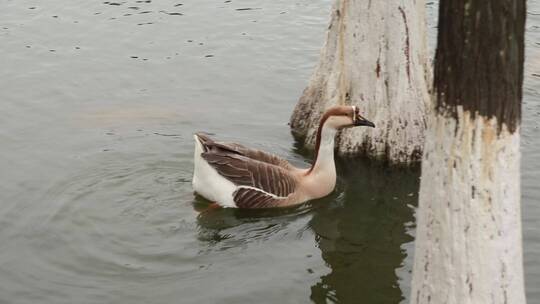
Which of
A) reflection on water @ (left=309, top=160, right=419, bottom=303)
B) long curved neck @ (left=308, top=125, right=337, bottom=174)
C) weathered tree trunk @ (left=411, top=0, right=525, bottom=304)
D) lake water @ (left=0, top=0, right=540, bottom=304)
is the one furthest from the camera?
long curved neck @ (left=308, top=125, right=337, bottom=174)

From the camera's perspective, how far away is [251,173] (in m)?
11.2

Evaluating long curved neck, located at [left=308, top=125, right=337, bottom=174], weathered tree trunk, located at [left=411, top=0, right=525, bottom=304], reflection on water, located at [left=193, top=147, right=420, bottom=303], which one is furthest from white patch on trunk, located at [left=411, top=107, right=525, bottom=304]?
long curved neck, located at [left=308, top=125, right=337, bottom=174]

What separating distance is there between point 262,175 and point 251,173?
0.14 meters

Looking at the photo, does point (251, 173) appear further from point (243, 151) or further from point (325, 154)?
point (325, 154)

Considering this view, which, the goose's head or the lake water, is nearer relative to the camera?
the lake water

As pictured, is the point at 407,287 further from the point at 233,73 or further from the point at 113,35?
the point at 113,35

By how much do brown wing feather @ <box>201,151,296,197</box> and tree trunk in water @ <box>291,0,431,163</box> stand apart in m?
1.44

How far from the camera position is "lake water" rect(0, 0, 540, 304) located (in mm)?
9406

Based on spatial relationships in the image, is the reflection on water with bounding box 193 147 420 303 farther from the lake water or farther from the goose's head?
the goose's head

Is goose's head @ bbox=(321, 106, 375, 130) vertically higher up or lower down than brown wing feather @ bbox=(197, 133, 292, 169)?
higher up

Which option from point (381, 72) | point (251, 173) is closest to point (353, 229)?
point (251, 173)

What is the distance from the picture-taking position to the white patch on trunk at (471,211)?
599 centimetres

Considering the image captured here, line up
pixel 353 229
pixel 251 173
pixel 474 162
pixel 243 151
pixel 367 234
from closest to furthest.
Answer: pixel 474 162
pixel 367 234
pixel 353 229
pixel 251 173
pixel 243 151

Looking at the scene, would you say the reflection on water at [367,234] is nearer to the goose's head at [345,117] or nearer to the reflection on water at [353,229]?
the reflection on water at [353,229]
